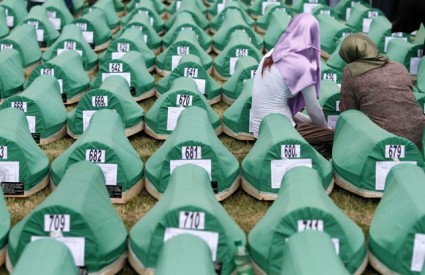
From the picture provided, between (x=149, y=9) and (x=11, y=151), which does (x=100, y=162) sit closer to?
(x=11, y=151)

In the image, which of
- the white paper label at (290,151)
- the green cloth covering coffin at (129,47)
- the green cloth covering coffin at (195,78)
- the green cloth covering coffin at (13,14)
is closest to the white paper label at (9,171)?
the white paper label at (290,151)

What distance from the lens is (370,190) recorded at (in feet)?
16.5

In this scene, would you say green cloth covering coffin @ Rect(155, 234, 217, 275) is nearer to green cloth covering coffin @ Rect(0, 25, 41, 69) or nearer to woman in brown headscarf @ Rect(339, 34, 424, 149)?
woman in brown headscarf @ Rect(339, 34, 424, 149)

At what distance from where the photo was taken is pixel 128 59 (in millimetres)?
6770

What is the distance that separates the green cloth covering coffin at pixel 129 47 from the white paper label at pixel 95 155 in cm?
243

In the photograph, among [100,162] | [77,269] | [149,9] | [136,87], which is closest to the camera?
[77,269]

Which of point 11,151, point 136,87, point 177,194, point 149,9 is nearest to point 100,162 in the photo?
point 11,151

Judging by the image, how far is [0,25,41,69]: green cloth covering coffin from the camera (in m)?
7.45

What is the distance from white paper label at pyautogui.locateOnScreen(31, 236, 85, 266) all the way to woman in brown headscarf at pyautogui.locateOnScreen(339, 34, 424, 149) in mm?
2376

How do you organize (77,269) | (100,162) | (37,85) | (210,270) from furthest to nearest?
(37,85)
(100,162)
(77,269)
(210,270)

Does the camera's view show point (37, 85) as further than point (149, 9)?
No

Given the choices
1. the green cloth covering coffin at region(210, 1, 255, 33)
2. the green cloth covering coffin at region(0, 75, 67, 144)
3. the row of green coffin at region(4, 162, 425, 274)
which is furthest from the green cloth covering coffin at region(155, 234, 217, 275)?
the green cloth covering coffin at region(210, 1, 255, 33)

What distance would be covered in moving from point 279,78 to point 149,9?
12.3ft

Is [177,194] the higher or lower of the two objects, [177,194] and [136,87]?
the higher
